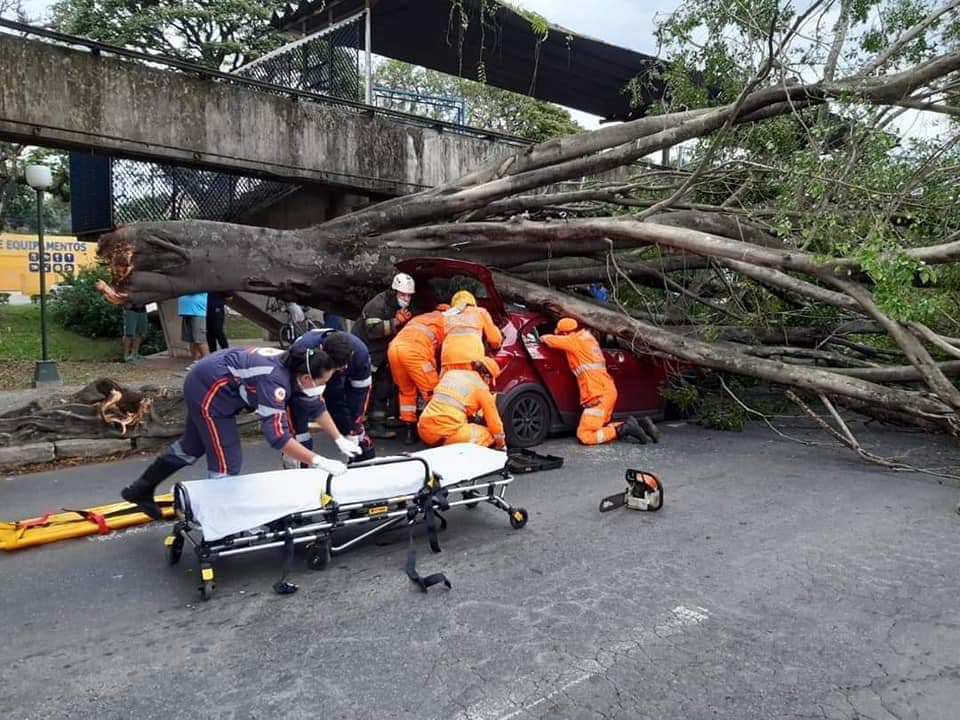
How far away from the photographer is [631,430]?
A: 8.18 m

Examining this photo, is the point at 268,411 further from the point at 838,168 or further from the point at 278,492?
the point at 838,168

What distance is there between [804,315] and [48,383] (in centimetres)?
1048

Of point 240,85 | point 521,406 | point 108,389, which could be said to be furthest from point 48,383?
point 521,406

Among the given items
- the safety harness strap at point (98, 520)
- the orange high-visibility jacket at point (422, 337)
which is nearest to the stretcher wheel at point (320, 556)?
the safety harness strap at point (98, 520)

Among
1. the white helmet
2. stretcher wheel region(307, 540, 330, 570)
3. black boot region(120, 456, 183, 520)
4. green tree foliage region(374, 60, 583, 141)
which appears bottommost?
stretcher wheel region(307, 540, 330, 570)

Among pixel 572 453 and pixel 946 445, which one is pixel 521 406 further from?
pixel 946 445

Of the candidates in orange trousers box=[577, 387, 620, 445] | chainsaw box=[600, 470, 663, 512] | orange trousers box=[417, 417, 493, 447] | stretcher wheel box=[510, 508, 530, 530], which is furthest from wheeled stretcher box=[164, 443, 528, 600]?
orange trousers box=[577, 387, 620, 445]

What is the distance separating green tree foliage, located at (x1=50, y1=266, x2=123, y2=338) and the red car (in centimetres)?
1044

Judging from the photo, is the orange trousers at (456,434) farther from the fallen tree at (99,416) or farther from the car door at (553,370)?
the fallen tree at (99,416)

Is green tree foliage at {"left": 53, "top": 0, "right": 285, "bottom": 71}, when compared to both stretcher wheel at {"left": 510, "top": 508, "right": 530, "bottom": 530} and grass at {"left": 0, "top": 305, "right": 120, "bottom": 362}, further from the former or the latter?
stretcher wheel at {"left": 510, "top": 508, "right": 530, "bottom": 530}

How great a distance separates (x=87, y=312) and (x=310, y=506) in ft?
47.2

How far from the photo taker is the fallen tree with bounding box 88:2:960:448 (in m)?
6.91

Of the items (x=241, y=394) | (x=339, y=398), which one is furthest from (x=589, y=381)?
(x=241, y=394)

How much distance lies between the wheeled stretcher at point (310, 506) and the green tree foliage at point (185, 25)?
610 inches
